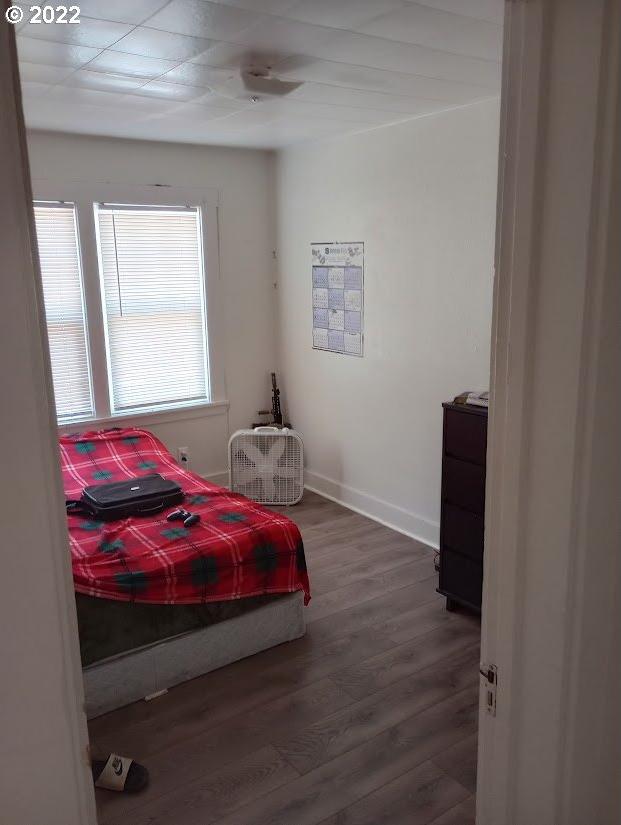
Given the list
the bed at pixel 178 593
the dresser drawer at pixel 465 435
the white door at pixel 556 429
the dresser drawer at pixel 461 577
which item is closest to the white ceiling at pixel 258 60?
the white door at pixel 556 429

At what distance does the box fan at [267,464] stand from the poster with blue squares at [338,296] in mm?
743

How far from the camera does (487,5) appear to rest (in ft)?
6.75

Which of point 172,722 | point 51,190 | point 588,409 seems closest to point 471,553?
point 172,722

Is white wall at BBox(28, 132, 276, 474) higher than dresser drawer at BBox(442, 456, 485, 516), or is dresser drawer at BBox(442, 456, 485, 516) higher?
white wall at BBox(28, 132, 276, 474)

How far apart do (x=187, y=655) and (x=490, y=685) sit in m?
1.90

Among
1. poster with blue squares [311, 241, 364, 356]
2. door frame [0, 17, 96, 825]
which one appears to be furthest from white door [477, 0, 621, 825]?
poster with blue squares [311, 241, 364, 356]

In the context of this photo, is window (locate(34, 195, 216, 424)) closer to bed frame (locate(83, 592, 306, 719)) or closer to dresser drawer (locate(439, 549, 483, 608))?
bed frame (locate(83, 592, 306, 719))

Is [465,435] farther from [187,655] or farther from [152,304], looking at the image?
[152,304]

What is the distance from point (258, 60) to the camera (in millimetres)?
2604

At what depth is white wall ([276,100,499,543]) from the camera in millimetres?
3615

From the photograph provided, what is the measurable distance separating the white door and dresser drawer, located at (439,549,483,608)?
2041 millimetres

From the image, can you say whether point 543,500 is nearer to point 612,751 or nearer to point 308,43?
point 612,751

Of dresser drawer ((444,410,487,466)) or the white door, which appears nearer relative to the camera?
the white door

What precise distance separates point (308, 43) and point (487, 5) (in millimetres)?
659
